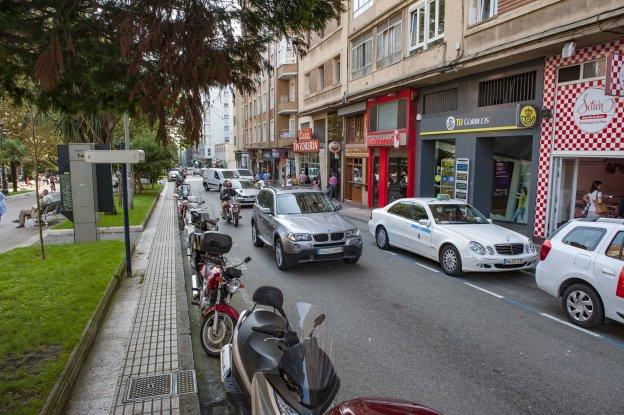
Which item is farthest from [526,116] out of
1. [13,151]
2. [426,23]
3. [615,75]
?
[13,151]

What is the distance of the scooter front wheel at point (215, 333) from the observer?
5293mm

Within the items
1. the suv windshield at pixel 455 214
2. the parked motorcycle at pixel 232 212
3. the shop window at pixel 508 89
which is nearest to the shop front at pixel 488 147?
the shop window at pixel 508 89

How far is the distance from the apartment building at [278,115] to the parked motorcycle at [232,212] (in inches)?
767

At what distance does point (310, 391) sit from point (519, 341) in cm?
434

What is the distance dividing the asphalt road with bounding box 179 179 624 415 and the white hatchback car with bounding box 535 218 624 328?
334 mm

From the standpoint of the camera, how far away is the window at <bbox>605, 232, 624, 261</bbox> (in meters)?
5.76

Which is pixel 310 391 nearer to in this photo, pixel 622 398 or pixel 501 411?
pixel 501 411

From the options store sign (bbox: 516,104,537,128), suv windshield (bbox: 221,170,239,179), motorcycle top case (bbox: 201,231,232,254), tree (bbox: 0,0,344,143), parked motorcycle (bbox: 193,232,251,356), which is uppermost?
store sign (bbox: 516,104,537,128)

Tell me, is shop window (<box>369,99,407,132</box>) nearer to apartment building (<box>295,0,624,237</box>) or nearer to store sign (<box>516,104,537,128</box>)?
apartment building (<box>295,0,624,237</box>)

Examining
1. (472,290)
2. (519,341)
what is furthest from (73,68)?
(472,290)

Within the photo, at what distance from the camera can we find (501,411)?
407 centimetres

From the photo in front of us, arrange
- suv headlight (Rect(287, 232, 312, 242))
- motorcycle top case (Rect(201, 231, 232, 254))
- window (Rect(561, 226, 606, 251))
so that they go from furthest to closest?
suv headlight (Rect(287, 232, 312, 242))
motorcycle top case (Rect(201, 231, 232, 254))
window (Rect(561, 226, 606, 251))

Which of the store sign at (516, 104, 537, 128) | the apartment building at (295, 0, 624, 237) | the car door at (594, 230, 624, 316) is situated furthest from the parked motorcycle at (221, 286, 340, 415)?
the store sign at (516, 104, 537, 128)

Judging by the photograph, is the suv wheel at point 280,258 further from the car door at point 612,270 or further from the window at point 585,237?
the car door at point 612,270
